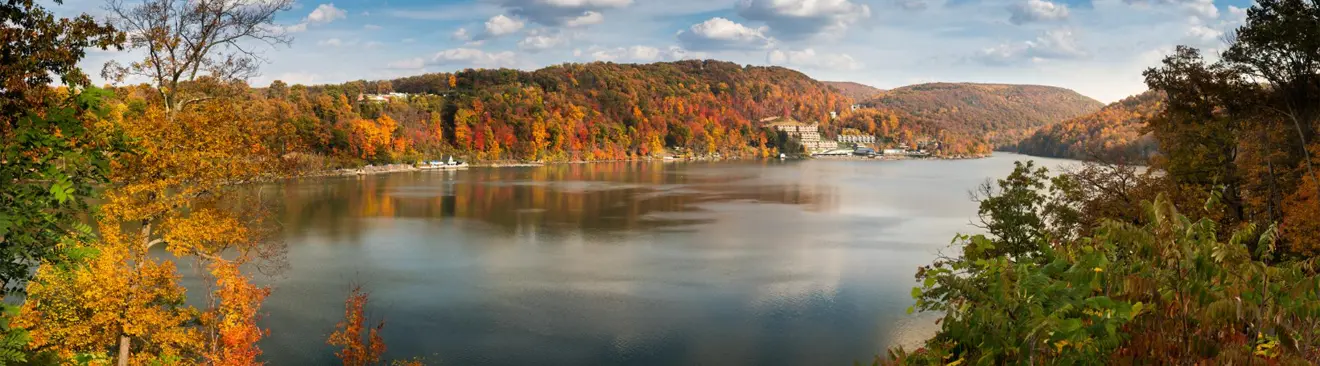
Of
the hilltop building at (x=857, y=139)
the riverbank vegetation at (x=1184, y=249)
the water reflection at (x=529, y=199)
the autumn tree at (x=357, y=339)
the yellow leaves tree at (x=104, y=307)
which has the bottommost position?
the autumn tree at (x=357, y=339)

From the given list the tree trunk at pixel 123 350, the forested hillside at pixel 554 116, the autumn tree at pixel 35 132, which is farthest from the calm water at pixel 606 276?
the forested hillside at pixel 554 116

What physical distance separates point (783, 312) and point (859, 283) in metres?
4.16

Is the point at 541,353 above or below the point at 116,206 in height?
below

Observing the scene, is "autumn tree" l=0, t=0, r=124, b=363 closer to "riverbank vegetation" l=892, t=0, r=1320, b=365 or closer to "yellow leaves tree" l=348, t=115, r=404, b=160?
"riverbank vegetation" l=892, t=0, r=1320, b=365

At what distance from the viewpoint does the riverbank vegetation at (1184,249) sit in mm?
3207

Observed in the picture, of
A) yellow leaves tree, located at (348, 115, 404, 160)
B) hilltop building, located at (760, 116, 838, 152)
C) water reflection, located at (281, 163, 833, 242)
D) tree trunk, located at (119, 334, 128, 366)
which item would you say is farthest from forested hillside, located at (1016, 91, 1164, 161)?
tree trunk, located at (119, 334, 128, 366)

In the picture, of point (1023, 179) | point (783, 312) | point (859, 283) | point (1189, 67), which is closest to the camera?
point (1189, 67)

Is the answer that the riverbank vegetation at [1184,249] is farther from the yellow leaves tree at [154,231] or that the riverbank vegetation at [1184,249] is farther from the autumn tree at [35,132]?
the yellow leaves tree at [154,231]

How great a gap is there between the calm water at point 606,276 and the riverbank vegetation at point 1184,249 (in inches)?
176

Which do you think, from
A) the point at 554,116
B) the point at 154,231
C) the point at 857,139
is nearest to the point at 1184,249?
the point at 154,231

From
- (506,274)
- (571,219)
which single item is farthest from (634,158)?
(506,274)

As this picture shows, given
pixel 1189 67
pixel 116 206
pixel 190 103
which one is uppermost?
pixel 1189 67

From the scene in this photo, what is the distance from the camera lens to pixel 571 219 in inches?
1439

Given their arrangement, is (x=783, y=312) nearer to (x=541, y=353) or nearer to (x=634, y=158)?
(x=541, y=353)
